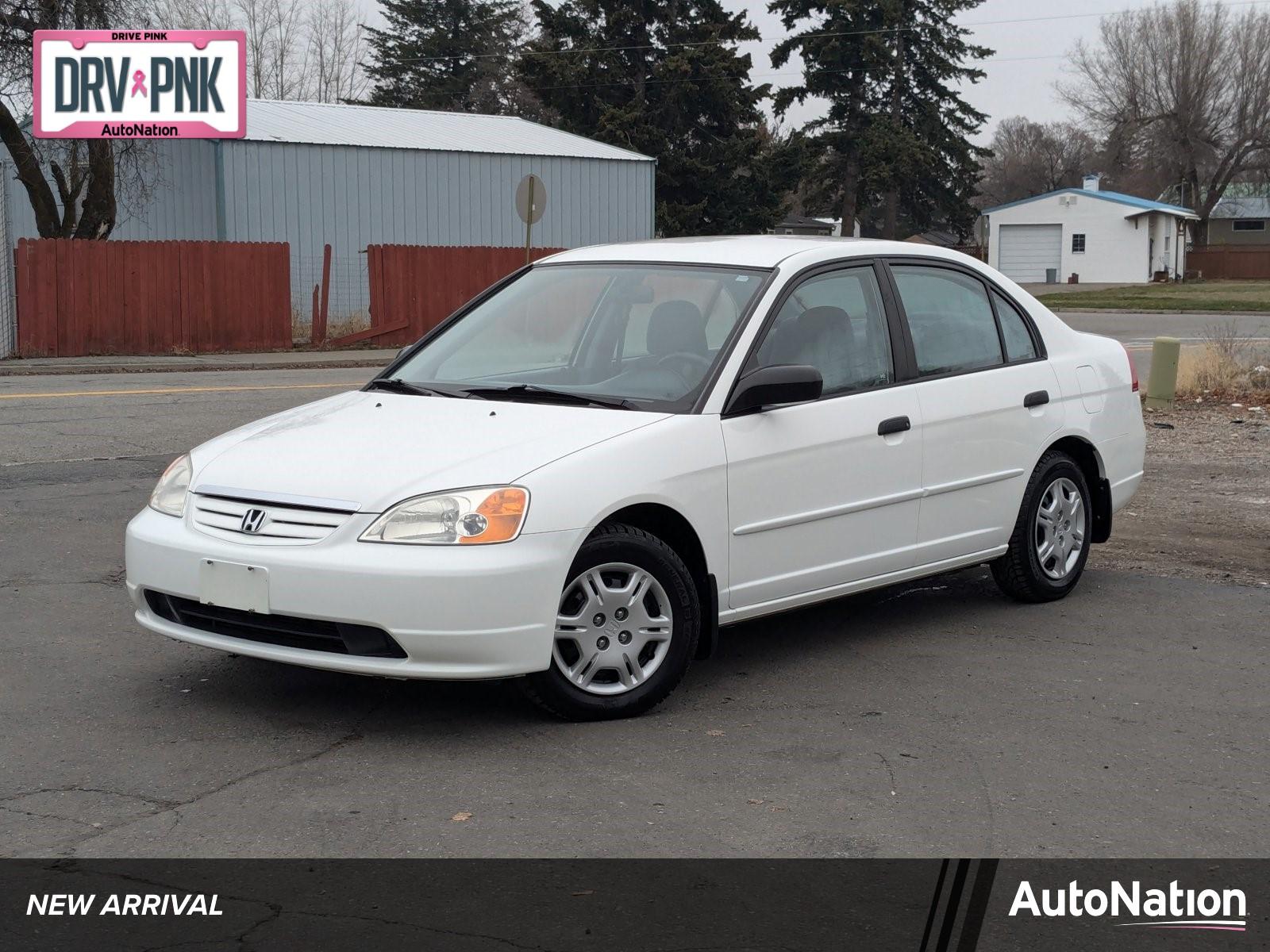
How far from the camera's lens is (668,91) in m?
50.0

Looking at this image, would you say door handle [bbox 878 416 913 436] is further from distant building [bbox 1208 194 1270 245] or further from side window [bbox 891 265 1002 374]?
distant building [bbox 1208 194 1270 245]

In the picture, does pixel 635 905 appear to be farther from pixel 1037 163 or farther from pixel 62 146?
pixel 1037 163

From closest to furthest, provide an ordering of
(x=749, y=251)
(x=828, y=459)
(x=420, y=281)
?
(x=828, y=459) → (x=749, y=251) → (x=420, y=281)

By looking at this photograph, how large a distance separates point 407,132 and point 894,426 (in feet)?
105

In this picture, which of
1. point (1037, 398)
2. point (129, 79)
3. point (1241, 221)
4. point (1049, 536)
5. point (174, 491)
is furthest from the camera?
point (1241, 221)

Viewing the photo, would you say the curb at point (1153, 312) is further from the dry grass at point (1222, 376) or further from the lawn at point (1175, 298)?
the dry grass at point (1222, 376)

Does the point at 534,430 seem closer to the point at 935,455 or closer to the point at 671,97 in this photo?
the point at 935,455

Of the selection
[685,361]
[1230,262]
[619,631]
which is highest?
[1230,262]

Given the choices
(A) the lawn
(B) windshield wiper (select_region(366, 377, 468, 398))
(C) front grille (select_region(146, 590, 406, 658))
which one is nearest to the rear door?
(B) windshield wiper (select_region(366, 377, 468, 398))

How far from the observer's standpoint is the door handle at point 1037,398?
6.95 metres

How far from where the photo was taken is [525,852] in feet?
13.3

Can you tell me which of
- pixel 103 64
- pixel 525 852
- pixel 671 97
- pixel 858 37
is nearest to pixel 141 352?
pixel 103 64

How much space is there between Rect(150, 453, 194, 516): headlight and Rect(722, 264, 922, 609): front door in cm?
189

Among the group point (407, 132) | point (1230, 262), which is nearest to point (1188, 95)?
point (1230, 262)
